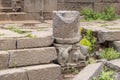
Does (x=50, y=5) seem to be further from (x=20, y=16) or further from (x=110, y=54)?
(x=110, y=54)

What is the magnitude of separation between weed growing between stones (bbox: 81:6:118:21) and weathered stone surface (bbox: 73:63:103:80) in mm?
3694

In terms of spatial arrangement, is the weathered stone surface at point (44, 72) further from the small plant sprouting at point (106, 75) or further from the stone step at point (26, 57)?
the small plant sprouting at point (106, 75)

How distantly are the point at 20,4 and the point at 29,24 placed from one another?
1.51m

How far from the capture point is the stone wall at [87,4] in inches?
360

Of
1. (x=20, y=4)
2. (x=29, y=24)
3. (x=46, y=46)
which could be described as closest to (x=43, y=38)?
(x=46, y=46)

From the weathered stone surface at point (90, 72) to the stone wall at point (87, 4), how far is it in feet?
13.4

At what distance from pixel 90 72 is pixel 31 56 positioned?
102cm

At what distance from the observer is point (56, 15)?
18.1 feet

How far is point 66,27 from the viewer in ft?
17.7

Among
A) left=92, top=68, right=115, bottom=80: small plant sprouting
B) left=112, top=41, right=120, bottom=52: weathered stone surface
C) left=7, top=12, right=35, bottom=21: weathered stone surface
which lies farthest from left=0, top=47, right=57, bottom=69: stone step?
left=7, top=12, right=35, bottom=21: weathered stone surface

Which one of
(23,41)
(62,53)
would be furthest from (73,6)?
(23,41)

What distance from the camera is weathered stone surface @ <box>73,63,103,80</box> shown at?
4.74m

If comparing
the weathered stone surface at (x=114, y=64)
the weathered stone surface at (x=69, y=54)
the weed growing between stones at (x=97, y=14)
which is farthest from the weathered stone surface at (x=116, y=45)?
the weed growing between stones at (x=97, y=14)

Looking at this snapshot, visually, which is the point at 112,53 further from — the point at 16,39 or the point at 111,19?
the point at 111,19
